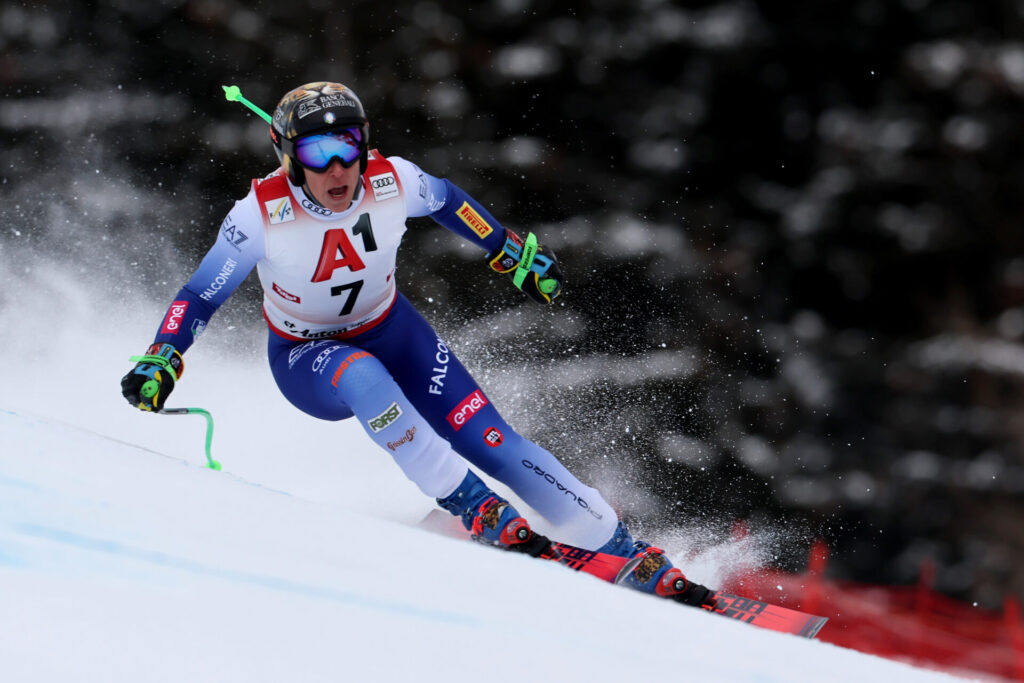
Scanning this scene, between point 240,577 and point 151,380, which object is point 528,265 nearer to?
point 151,380

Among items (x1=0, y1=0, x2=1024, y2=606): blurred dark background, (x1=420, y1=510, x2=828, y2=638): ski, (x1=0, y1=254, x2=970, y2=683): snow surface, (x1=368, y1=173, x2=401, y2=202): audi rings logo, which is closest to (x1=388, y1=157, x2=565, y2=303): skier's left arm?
(x1=368, y1=173, x2=401, y2=202): audi rings logo

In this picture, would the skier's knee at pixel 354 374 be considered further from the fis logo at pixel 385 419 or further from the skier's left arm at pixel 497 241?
the skier's left arm at pixel 497 241

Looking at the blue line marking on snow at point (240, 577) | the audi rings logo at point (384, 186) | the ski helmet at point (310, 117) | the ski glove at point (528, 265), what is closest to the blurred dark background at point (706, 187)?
the ski glove at point (528, 265)

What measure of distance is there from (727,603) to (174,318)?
180 centimetres

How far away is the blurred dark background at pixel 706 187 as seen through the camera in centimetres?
527

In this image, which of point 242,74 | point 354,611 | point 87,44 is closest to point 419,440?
point 354,611

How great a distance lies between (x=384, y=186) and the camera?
8.98 ft

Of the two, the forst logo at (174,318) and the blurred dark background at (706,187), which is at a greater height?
the blurred dark background at (706,187)

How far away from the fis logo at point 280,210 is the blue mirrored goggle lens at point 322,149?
0.15 meters

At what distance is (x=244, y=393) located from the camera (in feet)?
15.0

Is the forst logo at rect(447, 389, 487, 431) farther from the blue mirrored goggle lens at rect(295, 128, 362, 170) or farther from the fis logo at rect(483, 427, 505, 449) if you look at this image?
the blue mirrored goggle lens at rect(295, 128, 362, 170)

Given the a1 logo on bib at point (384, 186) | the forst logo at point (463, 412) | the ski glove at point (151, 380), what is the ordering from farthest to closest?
1. the forst logo at point (463, 412)
2. the a1 logo on bib at point (384, 186)
3. the ski glove at point (151, 380)

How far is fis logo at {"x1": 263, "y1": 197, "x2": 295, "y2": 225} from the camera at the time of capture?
2.59 metres

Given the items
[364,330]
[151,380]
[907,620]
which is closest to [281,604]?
[151,380]
